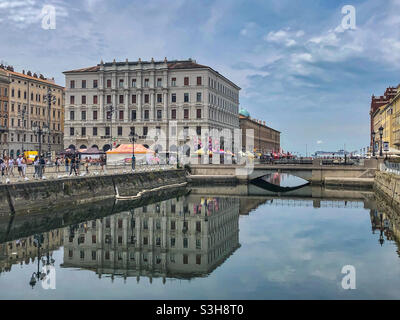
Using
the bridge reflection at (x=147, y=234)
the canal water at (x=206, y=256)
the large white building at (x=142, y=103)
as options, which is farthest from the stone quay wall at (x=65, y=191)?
the large white building at (x=142, y=103)

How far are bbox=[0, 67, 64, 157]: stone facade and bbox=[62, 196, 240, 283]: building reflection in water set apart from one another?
209 ft

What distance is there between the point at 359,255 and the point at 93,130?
3076 inches

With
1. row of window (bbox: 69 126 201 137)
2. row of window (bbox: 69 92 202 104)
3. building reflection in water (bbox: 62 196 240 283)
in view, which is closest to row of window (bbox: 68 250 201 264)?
building reflection in water (bbox: 62 196 240 283)

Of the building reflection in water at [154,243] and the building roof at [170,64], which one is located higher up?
the building roof at [170,64]

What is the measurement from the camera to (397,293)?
16344 millimetres

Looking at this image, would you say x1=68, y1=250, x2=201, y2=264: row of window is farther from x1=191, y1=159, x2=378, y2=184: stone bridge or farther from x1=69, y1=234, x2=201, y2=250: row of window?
x1=191, y1=159, x2=378, y2=184: stone bridge

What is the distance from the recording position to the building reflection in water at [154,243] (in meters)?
20.6

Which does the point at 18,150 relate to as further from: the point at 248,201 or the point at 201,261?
the point at 201,261

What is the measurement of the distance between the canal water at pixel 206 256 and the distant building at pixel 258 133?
3683 inches

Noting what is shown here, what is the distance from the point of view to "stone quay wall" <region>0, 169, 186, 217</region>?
100 ft

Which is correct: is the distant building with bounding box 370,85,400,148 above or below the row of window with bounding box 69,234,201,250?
above

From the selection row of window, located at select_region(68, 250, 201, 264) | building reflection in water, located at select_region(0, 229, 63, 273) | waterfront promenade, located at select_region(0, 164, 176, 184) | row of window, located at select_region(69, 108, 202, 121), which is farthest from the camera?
row of window, located at select_region(69, 108, 202, 121)

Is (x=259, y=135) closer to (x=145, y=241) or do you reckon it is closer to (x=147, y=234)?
(x=147, y=234)

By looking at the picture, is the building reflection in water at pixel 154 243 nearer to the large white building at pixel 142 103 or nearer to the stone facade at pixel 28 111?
the large white building at pixel 142 103
